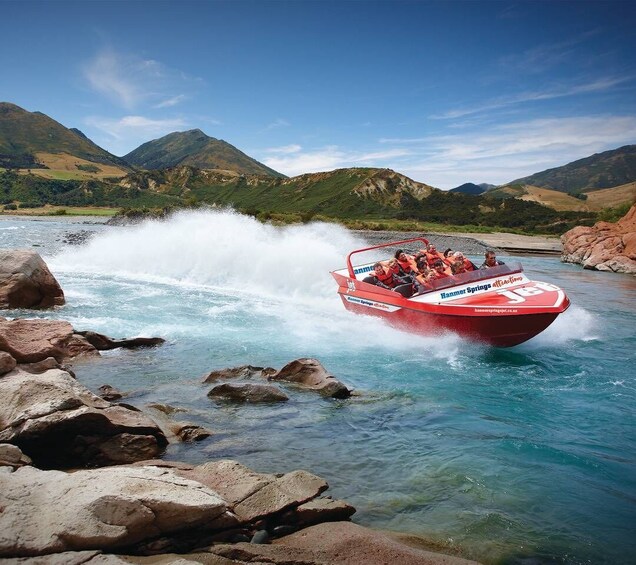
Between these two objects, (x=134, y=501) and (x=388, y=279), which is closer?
(x=134, y=501)

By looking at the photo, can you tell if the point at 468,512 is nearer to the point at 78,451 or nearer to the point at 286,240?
the point at 78,451

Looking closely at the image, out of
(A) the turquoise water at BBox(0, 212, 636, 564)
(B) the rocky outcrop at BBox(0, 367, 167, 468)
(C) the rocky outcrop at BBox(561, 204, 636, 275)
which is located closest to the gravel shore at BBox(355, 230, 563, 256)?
(C) the rocky outcrop at BBox(561, 204, 636, 275)

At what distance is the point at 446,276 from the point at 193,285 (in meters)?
15.5

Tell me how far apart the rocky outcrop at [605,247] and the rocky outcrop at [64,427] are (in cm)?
4046

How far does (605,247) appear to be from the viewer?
43.9 metres

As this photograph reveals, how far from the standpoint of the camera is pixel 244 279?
28.2 m

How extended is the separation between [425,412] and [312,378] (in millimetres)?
2665

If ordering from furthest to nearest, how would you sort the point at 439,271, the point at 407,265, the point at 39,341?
the point at 407,265 < the point at 439,271 < the point at 39,341

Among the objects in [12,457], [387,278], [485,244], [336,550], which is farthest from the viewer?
[485,244]

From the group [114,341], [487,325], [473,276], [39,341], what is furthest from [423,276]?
[39,341]

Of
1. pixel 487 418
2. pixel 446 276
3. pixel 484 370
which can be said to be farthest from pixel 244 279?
pixel 487 418

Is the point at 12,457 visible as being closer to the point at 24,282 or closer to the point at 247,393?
the point at 247,393

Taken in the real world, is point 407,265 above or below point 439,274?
above

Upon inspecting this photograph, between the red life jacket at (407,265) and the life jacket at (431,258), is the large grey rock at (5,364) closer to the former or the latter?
the red life jacket at (407,265)
